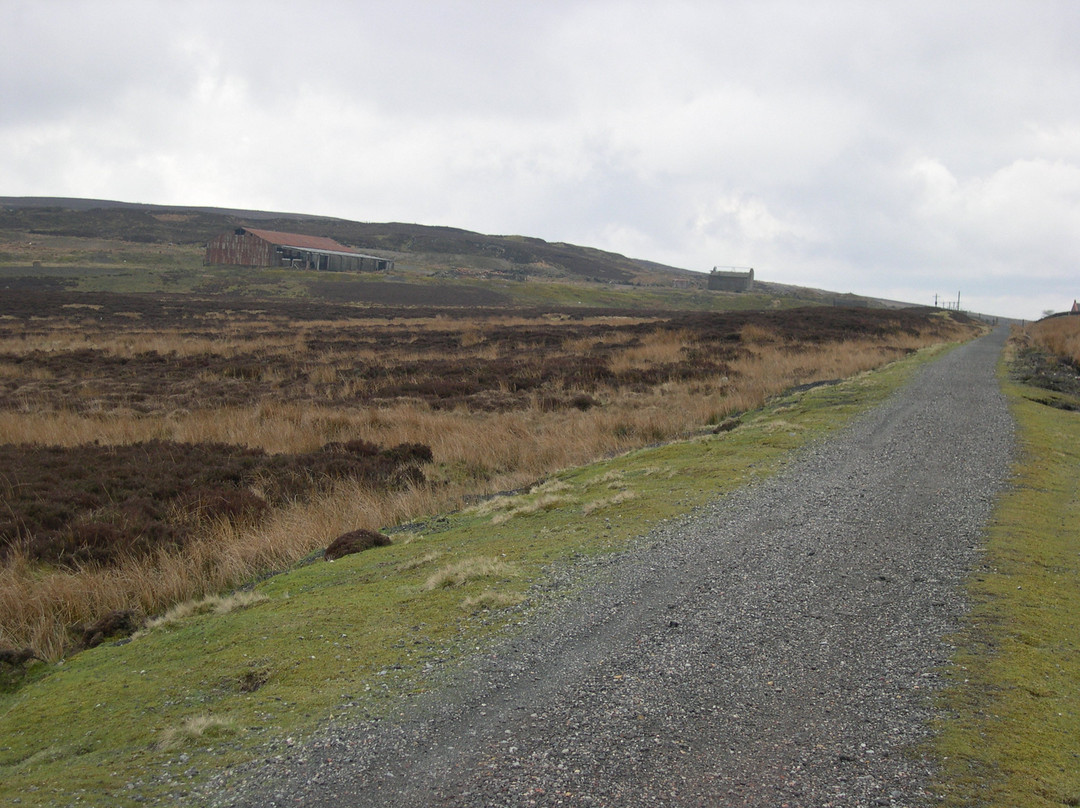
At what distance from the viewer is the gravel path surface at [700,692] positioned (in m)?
3.54

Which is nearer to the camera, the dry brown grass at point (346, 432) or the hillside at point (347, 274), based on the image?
the dry brown grass at point (346, 432)

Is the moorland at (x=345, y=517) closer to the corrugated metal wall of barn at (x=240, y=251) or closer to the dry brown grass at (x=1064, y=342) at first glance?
the dry brown grass at (x=1064, y=342)

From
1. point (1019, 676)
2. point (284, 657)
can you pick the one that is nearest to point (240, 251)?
point (284, 657)

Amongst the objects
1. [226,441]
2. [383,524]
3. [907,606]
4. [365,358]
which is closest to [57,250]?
[365,358]

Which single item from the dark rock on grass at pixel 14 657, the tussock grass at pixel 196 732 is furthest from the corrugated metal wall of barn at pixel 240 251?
the tussock grass at pixel 196 732

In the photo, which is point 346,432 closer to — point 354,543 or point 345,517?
point 345,517

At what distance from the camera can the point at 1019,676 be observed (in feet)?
14.5

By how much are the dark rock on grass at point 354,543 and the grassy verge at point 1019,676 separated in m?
5.73

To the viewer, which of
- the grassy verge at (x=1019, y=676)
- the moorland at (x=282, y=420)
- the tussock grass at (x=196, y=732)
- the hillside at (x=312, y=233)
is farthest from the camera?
the hillside at (x=312, y=233)

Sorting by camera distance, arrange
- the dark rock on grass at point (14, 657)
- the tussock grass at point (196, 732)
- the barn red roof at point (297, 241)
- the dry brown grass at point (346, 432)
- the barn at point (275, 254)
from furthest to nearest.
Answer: the barn red roof at point (297, 241), the barn at point (275, 254), the dry brown grass at point (346, 432), the dark rock on grass at point (14, 657), the tussock grass at point (196, 732)

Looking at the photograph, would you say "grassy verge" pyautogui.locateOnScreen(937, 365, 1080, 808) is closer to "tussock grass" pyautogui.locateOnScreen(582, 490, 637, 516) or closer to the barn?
"tussock grass" pyautogui.locateOnScreen(582, 490, 637, 516)

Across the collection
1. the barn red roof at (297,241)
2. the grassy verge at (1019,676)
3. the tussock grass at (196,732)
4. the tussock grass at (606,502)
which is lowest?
the tussock grass at (196,732)

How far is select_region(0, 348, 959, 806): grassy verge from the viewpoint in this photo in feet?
13.0

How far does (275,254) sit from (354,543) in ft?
326
